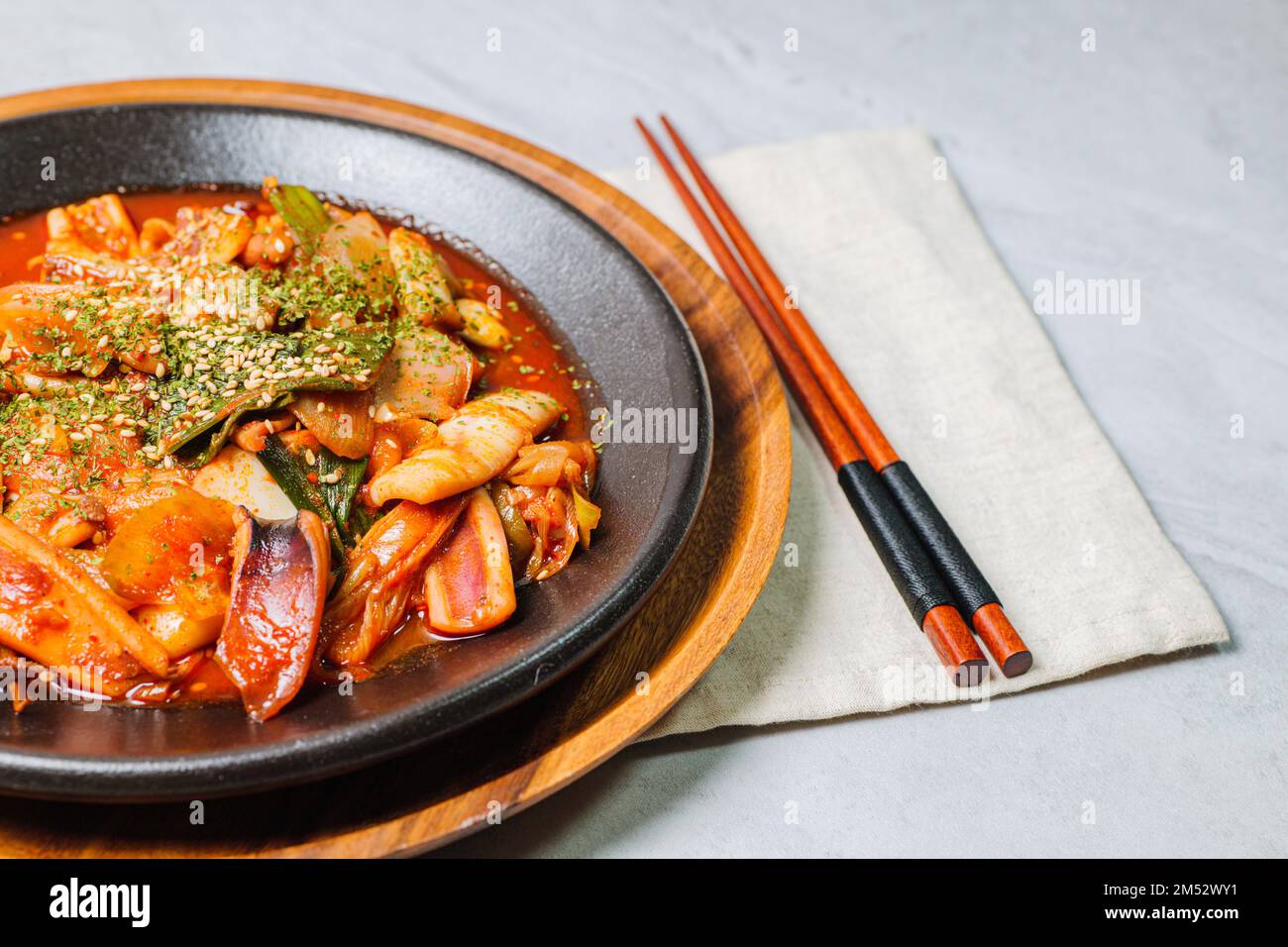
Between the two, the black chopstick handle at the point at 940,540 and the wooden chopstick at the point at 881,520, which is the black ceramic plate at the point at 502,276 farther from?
the black chopstick handle at the point at 940,540

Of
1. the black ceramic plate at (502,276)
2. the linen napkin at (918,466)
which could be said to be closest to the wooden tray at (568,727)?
the black ceramic plate at (502,276)

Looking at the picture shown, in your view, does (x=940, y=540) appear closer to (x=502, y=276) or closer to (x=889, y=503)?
(x=889, y=503)

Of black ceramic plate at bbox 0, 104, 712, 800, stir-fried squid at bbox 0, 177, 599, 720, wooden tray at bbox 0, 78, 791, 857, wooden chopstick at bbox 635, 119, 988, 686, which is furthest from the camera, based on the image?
wooden chopstick at bbox 635, 119, 988, 686

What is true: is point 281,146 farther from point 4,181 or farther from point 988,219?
point 988,219

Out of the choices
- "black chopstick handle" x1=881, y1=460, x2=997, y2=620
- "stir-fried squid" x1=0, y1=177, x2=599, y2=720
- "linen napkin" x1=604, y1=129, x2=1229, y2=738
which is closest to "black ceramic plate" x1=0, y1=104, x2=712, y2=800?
"stir-fried squid" x1=0, y1=177, x2=599, y2=720

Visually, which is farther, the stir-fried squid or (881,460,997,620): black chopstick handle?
(881,460,997,620): black chopstick handle

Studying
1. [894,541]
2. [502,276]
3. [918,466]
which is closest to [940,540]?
[894,541]

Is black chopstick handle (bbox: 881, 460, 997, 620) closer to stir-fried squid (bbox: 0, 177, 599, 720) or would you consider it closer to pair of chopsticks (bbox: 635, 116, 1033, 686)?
pair of chopsticks (bbox: 635, 116, 1033, 686)

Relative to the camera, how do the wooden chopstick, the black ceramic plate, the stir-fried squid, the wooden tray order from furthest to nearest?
the wooden chopstick, the stir-fried squid, the wooden tray, the black ceramic plate
